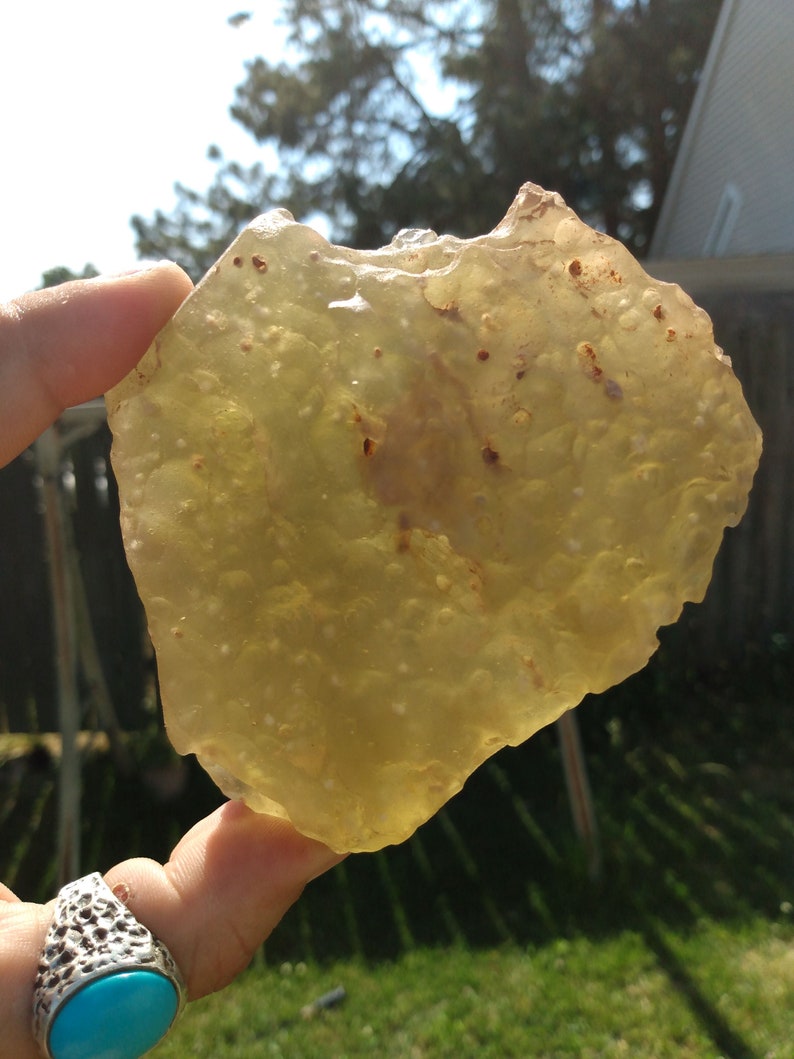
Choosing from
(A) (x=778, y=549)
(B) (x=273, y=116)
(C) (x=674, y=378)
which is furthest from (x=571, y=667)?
(B) (x=273, y=116)

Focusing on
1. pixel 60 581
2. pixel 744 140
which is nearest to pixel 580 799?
pixel 60 581

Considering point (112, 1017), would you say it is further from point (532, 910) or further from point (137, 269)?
point (532, 910)

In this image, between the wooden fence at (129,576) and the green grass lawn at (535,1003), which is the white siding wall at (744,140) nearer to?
the wooden fence at (129,576)

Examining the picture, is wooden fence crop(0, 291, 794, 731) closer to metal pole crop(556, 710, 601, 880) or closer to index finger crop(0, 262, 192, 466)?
metal pole crop(556, 710, 601, 880)

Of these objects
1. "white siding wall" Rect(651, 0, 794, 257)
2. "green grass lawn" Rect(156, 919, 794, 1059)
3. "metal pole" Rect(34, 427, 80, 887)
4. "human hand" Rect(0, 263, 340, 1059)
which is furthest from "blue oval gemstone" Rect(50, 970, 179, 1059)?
"white siding wall" Rect(651, 0, 794, 257)

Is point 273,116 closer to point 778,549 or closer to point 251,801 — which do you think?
point 778,549
